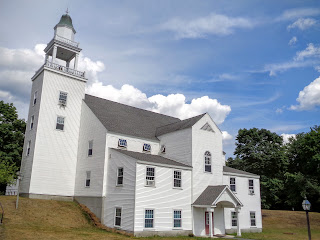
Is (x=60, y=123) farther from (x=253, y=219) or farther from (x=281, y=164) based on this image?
(x=281, y=164)

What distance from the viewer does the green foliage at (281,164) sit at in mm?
42312

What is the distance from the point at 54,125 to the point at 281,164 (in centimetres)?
3794

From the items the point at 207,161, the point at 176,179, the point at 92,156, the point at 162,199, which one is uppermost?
the point at 92,156

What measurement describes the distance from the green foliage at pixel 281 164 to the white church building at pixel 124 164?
580 inches

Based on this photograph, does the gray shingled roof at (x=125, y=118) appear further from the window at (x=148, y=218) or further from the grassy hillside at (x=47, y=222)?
the window at (x=148, y=218)

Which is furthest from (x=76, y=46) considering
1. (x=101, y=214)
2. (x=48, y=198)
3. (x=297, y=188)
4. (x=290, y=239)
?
(x=297, y=188)

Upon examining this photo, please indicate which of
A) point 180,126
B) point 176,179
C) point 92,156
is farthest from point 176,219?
point 92,156

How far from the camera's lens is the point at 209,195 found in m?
25.6

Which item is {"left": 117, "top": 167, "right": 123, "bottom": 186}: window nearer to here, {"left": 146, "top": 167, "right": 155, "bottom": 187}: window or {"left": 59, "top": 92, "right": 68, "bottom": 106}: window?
{"left": 146, "top": 167, "right": 155, "bottom": 187}: window

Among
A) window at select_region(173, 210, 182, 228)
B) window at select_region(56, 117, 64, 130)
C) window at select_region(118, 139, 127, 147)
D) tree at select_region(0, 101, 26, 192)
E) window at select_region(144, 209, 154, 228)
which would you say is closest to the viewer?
window at select_region(144, 209, 154, 228)

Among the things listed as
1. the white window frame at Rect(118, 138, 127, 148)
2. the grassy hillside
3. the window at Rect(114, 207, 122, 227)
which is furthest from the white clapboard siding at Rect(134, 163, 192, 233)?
the white window frame at Rect(118, 138, 127, 148)

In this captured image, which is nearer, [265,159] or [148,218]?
[148,218]

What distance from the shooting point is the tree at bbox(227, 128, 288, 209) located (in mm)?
48062

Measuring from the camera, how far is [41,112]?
28797 millimetres
